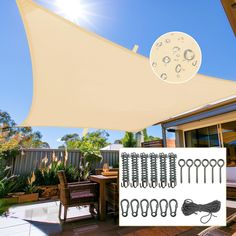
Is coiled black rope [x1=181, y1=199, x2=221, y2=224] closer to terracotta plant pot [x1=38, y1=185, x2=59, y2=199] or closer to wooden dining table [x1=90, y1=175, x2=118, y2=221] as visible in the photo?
wooden dining table [x1=90, y1=175, x2=118, y2=221]

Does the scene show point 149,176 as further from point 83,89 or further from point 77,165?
point 77,165

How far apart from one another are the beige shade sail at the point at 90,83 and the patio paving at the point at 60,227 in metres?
2.05

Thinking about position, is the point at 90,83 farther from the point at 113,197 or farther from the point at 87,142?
the point at 87,142

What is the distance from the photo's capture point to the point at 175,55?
8.43 feet

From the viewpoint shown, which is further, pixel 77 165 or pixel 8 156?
pixel 77 165

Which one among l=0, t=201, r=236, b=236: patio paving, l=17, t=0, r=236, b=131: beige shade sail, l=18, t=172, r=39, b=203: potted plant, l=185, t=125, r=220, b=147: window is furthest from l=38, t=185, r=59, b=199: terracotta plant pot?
l=185, t=125, r=220, b=147: window

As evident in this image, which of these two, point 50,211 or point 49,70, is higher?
point 49,70

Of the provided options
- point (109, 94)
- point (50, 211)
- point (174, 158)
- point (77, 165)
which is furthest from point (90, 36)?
point (77, 165)

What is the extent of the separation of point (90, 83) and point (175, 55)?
1373 millimetres

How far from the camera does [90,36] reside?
2.42 metres

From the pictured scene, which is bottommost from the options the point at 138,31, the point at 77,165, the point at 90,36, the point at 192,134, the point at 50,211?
the point at 50,211

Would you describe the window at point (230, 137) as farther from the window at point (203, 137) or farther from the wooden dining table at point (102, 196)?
the wooden dining table at point (102, 196)

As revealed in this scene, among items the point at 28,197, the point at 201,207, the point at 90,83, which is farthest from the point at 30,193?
the point at 201,207

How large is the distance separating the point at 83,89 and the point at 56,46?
0.85 metres
